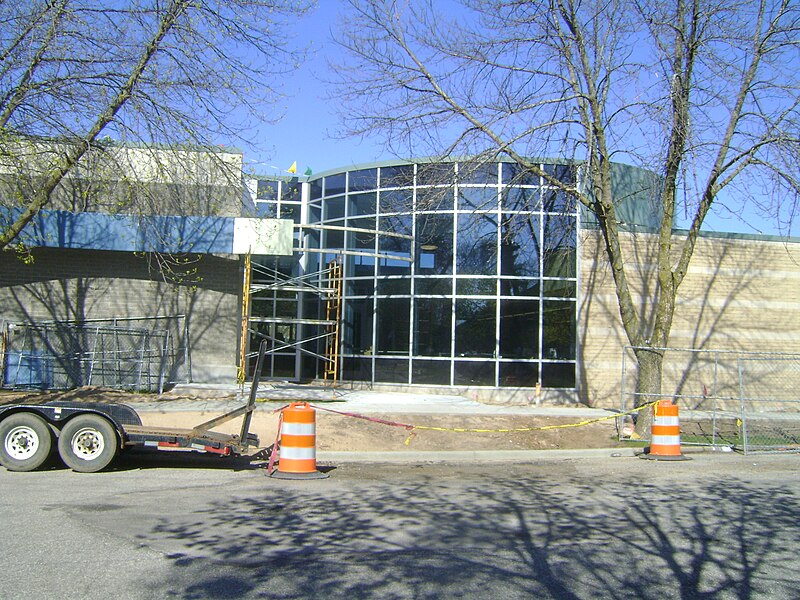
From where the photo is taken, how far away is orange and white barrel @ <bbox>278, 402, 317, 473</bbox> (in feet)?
32.6

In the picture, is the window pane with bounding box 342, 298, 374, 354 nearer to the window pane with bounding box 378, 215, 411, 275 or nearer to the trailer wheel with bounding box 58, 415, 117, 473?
the window pane with bounding box 378, 215, 411, 275

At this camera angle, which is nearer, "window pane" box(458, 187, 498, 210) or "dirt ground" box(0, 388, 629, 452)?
"dirt ground" box(0, 388, 629, 452)

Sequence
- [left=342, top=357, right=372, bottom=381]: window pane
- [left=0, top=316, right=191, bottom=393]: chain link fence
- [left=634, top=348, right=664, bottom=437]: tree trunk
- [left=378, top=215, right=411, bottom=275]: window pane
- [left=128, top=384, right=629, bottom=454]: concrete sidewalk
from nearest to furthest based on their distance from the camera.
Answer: [left=128, top=384, right=629, bottom=454]: concrete sidewalk → [left=634, top=348, right=664, bottom=437]: tree trunk → [left=0, top=316, right=191, bottom=393]: chain link fence → [left=378, top=215, right=411, bottom=275]: window pane → [left=342, top=357, right=372, bottom=381]: window pane

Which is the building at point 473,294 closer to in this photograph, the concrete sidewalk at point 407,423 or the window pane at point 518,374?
the window pane at point 518,374

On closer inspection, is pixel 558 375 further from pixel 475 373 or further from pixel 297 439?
pixel 297 439

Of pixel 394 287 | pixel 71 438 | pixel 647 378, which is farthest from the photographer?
pixel 394 287

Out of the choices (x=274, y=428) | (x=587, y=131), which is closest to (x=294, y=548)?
(x=274, y=428)

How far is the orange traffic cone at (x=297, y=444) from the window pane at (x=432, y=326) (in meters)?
11.4

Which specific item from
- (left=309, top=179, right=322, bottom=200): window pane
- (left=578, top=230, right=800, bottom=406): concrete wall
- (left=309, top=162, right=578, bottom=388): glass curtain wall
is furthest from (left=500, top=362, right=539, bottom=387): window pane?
(left=309, top=179, right=322, bottom=200): window pane

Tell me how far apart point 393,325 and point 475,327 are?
251cm

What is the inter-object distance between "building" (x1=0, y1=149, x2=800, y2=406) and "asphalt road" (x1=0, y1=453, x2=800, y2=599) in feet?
32.3

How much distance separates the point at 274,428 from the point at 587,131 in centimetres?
891

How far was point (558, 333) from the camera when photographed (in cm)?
2100

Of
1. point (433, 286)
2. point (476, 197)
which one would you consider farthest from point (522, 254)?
point (433, 286)
